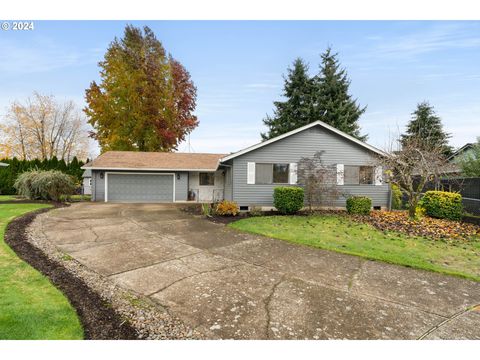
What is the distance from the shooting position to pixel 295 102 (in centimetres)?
2733

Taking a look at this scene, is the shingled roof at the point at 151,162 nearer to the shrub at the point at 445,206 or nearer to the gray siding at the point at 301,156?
the gray siding at the point at 301,156

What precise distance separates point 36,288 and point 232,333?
314 cm

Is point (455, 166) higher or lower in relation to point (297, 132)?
lower

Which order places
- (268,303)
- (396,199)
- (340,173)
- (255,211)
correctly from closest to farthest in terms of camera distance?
(268,303) < (255,211) < (340,173) < (396,199)

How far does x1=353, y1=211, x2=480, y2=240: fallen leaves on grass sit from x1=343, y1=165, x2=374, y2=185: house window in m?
2.43

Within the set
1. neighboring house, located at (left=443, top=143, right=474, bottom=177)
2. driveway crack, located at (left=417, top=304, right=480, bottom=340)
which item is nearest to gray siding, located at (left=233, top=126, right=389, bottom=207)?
neighboring house, located at (left=443, top=143, right=474, bottom=177)

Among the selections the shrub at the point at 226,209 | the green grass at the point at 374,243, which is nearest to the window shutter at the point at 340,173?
the green grass at the point at 374,243

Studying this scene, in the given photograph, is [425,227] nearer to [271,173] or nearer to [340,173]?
[340,173]

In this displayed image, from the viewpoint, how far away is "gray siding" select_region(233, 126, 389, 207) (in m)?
12.4

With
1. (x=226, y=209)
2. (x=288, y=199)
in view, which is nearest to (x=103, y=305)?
(x=226, y=209)

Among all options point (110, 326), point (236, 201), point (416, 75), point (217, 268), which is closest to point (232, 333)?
point (110, 326)

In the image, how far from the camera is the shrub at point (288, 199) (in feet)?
37.1

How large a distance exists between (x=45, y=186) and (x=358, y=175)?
697 inches

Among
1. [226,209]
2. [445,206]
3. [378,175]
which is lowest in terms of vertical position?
[226,209]
